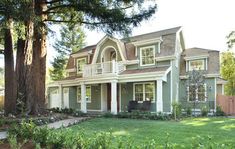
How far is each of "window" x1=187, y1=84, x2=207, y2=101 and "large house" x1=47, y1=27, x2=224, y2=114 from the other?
0.24ft

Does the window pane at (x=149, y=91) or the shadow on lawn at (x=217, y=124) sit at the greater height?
the window pane at (x=149, y=91)

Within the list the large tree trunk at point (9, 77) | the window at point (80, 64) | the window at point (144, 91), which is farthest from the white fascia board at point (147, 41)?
the large tree trunk at point (9, 77)

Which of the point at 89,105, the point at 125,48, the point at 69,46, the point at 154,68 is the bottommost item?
the point at 89,105

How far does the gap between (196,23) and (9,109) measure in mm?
24243

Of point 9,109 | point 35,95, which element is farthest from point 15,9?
point 9,109

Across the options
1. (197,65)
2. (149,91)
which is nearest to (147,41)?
(149,91)

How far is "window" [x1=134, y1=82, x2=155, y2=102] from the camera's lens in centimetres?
2070

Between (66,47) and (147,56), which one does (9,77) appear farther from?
(66,47)

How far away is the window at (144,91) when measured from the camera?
2070 cm

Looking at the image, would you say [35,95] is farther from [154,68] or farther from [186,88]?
[186,88]

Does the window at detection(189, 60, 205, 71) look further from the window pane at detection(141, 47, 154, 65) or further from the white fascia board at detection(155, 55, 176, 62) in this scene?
the window pane at detection(141, 47, 154, 65)

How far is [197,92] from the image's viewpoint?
19.8 meters

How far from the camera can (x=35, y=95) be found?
1540 cm

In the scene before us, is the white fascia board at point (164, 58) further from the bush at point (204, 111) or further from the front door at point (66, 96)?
the front door at point (66, 96)
